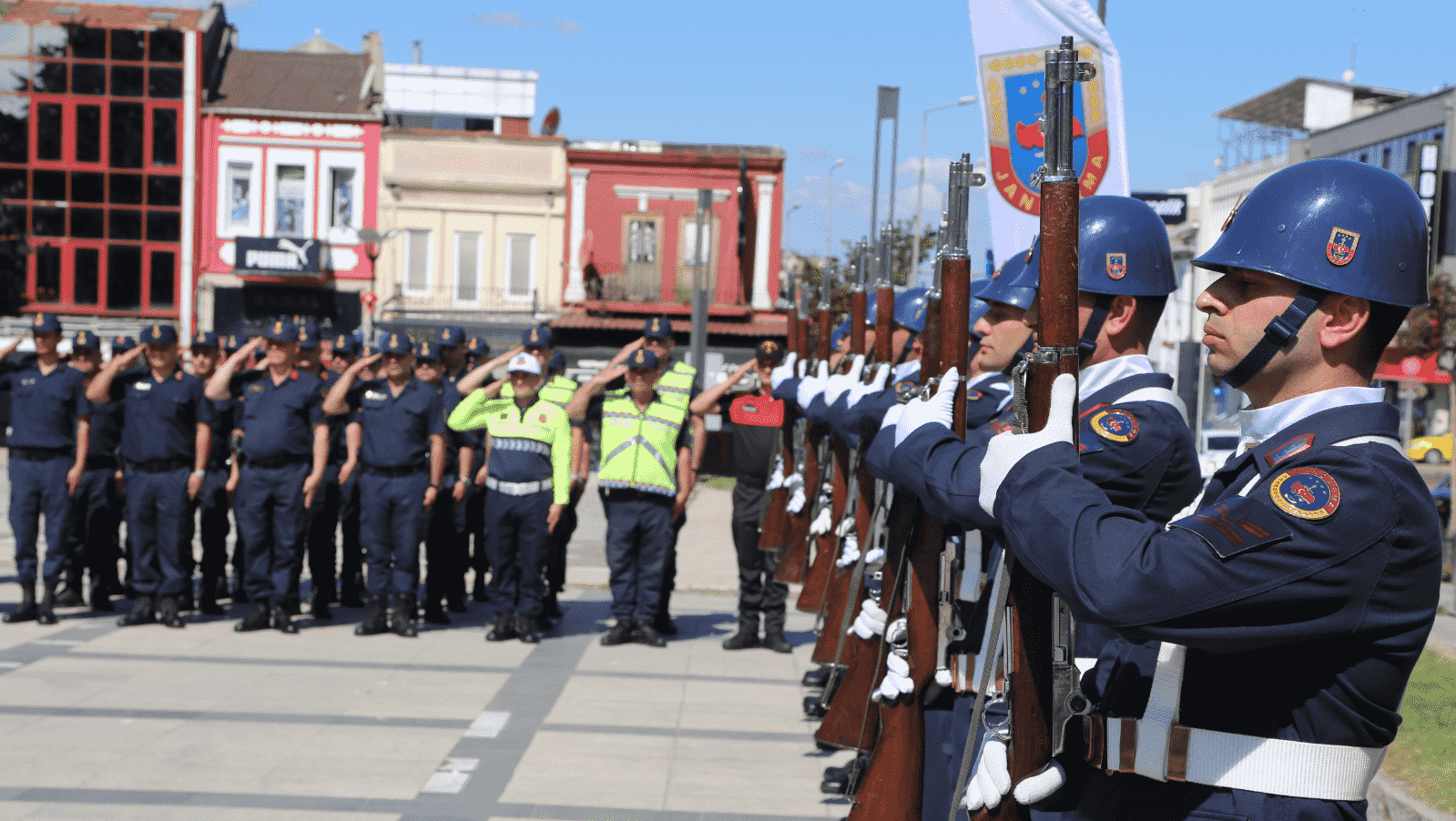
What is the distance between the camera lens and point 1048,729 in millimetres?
2531

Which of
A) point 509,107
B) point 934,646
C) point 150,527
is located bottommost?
point 150,527

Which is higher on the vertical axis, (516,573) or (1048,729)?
(1048,729)

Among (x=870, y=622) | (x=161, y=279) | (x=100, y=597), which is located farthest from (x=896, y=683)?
(x=161, y=279)

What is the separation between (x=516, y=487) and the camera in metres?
9.30

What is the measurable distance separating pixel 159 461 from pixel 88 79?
28355 mm

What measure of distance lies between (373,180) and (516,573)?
985 inches

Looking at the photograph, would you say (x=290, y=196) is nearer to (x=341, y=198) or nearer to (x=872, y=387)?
(x=341, y=198)

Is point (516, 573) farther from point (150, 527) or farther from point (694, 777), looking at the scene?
point (694, 777)

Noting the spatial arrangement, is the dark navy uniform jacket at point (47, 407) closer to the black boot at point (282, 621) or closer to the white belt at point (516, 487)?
the black boot at point (282, 621)

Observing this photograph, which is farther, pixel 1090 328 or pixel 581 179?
pixel 581 179

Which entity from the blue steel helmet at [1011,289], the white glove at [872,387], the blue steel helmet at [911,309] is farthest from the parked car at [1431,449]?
the blue steel helmet at [1011,289]

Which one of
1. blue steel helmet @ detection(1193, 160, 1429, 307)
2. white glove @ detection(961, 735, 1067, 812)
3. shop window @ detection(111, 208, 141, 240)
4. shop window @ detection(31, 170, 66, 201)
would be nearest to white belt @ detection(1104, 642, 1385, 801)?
white glove @ detection(961, 735, 1067, 812)

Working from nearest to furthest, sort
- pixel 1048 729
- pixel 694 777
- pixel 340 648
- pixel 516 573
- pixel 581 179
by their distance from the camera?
1. pixel 1048 729
2. pixel 694 777
3. pixel 340 648
4. pixel 516 573
5. pixel 581 179

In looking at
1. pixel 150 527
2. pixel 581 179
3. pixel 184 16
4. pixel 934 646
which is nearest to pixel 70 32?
pixel 184 16
